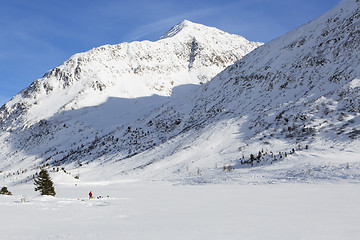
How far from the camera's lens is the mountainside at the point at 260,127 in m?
45.6

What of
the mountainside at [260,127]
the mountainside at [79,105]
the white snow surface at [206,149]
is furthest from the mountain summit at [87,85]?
the mountainside at [260,127]

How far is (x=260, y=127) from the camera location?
2594 inches

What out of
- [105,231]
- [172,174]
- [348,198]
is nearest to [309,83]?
[172,174]

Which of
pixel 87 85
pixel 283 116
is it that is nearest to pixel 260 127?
pixel 283 116

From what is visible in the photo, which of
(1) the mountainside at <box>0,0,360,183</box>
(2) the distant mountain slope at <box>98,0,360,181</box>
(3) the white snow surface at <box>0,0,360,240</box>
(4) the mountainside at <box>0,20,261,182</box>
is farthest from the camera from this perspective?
(4) the mountainside at <box>0,20,261,182</box>

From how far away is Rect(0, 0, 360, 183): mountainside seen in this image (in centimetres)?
4559

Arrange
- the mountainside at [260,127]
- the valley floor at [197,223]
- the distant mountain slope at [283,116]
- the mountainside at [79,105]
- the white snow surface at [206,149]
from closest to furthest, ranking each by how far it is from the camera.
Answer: the valley floor at [197,223]
the white snow surface at [206,149]
the mountainside at [260,127]
the distant mountain slope at [283,116]
the mountainside at [79,105]

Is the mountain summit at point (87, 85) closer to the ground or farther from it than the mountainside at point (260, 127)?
farther from it

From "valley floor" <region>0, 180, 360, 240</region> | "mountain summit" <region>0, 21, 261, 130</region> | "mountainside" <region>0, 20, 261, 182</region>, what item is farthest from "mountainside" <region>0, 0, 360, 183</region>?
"mountain summit" <region>0, 21, 261, 130</region>

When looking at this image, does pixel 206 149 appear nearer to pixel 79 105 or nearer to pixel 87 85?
pixel 79 105

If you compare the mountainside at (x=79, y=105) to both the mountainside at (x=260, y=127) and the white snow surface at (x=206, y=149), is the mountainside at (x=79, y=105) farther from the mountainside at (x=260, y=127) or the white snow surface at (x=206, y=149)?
the mountainside at (x=260, y=127)

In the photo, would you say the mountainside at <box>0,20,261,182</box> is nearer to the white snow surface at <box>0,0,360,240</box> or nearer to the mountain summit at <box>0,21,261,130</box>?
the mountain summit at <box>0,21,261,130</box>

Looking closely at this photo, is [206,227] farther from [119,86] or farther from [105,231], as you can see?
[119,86]

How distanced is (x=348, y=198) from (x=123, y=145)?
286 feet
